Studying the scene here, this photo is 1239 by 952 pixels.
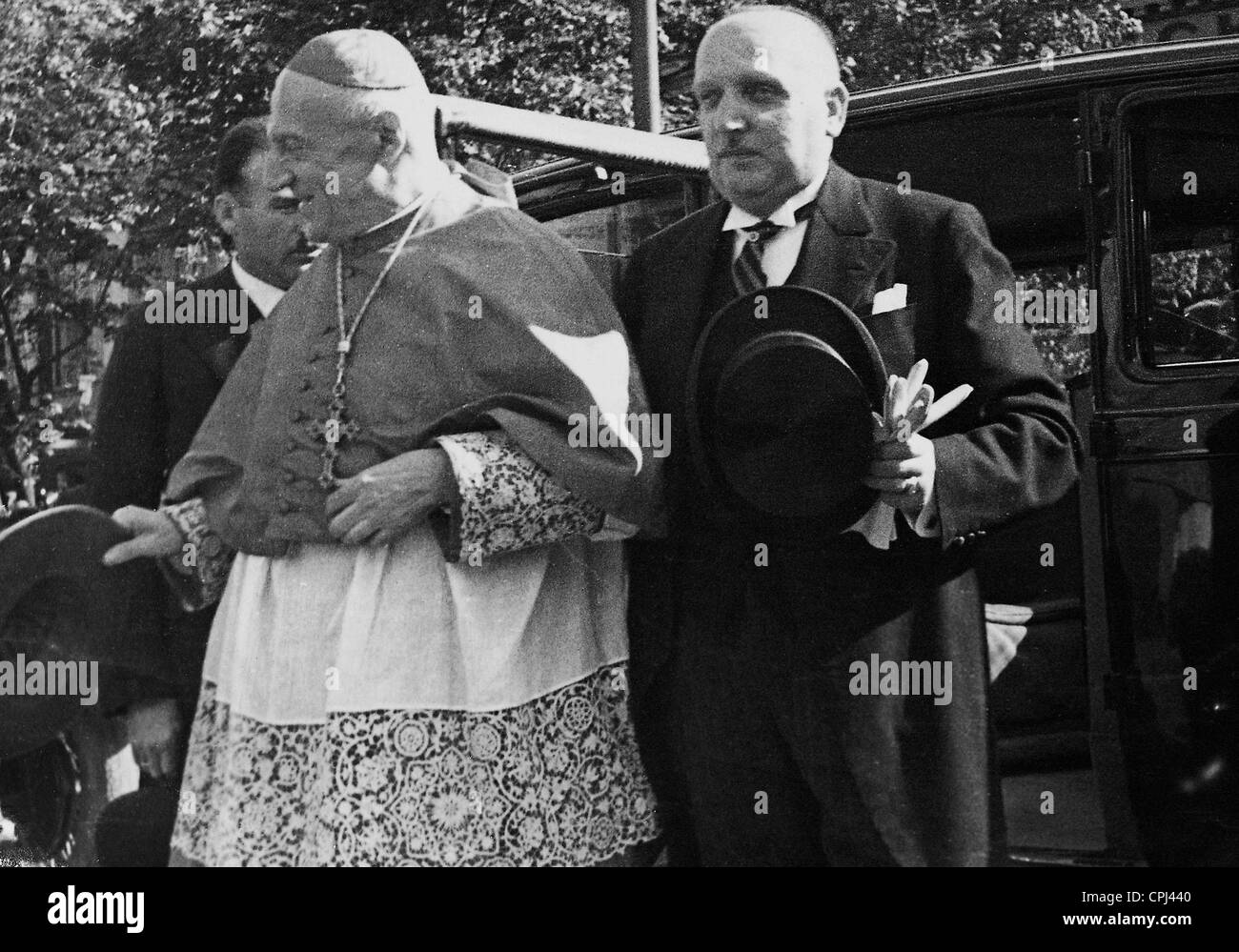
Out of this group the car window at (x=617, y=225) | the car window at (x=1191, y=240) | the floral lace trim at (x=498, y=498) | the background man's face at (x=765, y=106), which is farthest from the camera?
the car window at (x=617, y=225)

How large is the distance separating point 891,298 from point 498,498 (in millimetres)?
715

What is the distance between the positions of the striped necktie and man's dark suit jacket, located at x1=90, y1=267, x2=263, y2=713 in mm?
823

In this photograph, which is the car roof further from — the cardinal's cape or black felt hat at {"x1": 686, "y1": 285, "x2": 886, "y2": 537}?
black felt hat at {"x1": 686, "y1": 285, "x2": 886, "y2": 537}

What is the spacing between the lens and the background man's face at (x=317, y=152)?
2395 millimetres

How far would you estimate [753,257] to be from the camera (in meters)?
2.54

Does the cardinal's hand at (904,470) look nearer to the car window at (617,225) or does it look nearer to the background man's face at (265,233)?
the car window at (617,225)

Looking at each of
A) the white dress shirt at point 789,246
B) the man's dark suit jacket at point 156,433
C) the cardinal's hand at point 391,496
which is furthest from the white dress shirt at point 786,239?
the man's dark suit jacket at point 156,433

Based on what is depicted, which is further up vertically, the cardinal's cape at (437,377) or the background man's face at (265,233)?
the background man's face at (265,233)

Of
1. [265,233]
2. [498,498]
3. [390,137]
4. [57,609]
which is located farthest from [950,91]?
[57,609]

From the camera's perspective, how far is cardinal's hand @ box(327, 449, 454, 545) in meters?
2.36

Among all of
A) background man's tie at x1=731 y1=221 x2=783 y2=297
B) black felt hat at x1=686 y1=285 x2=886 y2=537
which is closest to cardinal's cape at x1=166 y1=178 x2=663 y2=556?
black felt hat at x1=686 y1=285 x2=886 y2=537

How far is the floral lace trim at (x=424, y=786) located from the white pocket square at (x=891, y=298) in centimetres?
75

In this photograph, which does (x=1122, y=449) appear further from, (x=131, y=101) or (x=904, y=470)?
(x=131, y=101)
